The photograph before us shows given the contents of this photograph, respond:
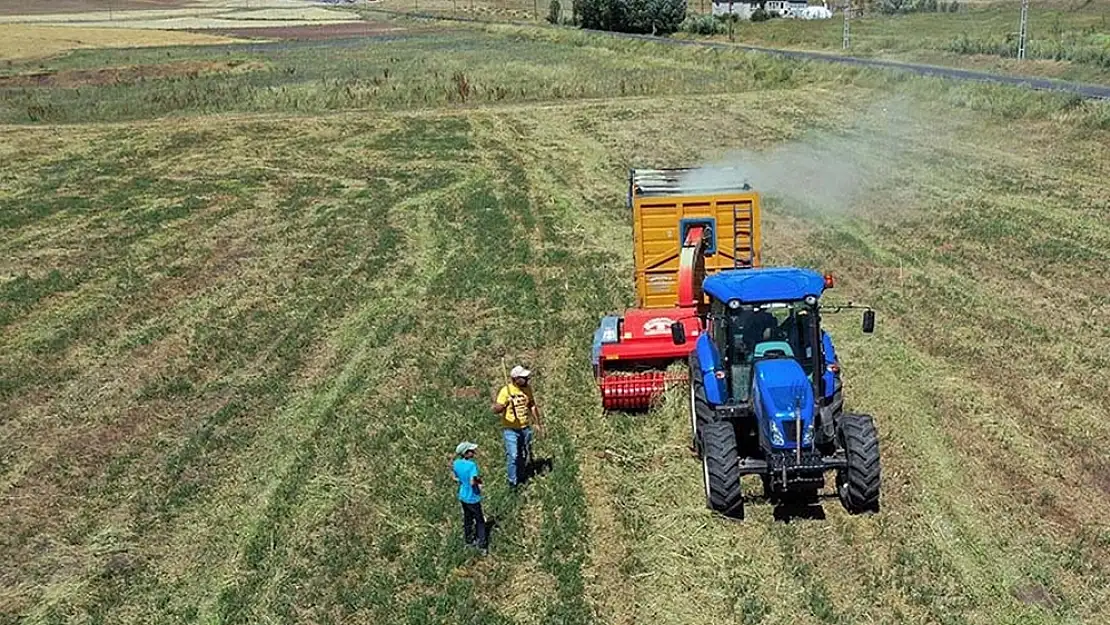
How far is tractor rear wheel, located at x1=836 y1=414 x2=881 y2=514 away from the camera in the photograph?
32.1ft

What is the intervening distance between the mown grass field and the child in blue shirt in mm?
230

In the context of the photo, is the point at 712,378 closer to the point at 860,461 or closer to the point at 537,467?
the point at 860,461

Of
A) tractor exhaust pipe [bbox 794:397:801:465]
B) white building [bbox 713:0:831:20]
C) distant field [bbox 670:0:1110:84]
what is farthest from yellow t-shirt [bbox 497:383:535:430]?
white building [bbox 713:0:831:20]

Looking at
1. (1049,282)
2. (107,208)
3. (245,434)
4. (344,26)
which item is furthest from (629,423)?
(344,26)

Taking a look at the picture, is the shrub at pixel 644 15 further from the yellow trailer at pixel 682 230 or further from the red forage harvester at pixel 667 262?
the yellow trailer at pixel 682 230

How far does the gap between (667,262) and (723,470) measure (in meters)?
7.07

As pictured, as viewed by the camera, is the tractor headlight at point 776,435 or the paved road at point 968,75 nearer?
the tractor headlight at point 776,435

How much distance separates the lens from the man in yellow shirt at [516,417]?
11.0 metres

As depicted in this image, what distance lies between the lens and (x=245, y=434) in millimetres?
13273

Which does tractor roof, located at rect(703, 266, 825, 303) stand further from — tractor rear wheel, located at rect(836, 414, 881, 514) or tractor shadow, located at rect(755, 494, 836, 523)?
tractor shadow, located at rect(755, 494, 836, 523)

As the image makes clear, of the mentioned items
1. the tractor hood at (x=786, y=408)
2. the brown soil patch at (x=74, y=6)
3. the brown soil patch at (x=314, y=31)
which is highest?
the brown soil patch at (x=74, y=6)

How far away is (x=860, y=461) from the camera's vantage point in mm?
9797

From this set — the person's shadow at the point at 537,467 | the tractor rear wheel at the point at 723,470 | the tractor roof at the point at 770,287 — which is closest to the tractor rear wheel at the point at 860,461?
the tractor rear wheel at the point at 723,470

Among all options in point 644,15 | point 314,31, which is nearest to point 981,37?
point 644,15
